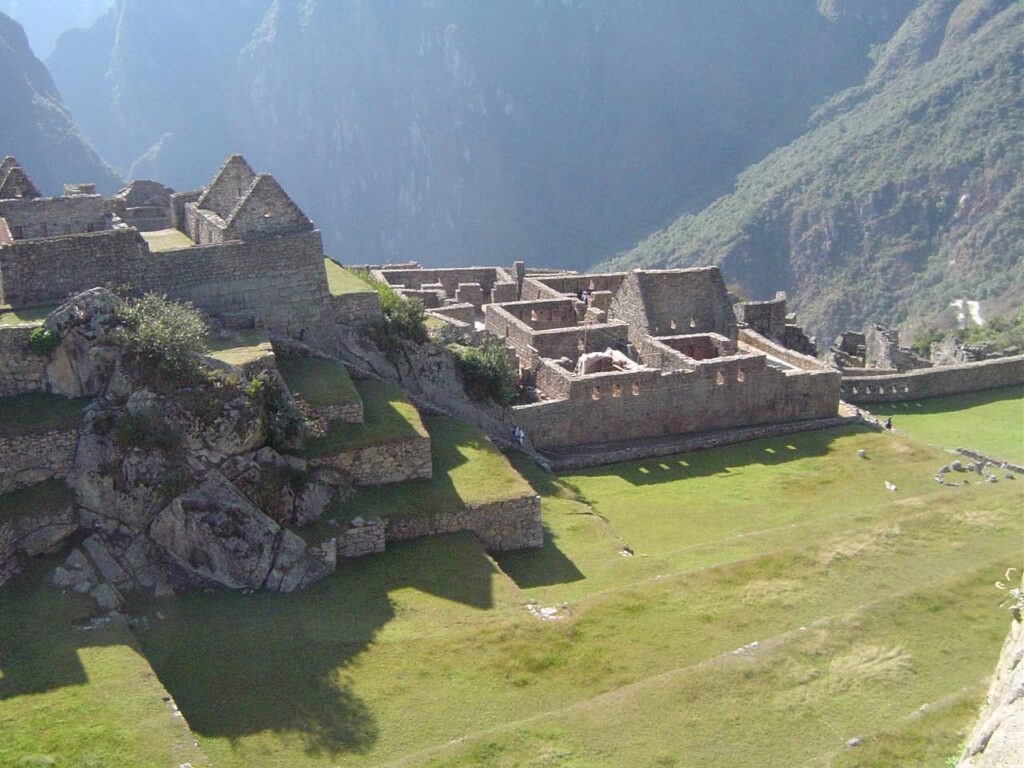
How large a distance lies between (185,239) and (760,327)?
749 inches

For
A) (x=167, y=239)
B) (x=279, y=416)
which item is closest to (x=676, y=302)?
(x=167, y=239)

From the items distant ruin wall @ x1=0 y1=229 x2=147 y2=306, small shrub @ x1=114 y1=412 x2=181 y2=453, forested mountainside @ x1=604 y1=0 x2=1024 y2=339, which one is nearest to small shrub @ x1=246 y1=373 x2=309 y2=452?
small shrub @ x1=114 y1=412 x2=181 y2=453

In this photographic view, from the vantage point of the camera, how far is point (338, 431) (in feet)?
58.2

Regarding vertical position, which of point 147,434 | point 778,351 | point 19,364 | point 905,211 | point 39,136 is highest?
point 39,136

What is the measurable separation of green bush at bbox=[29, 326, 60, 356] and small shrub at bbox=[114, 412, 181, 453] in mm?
Answer: 1980

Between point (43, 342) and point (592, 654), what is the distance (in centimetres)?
998

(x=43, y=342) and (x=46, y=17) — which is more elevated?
(x=46, y=17)

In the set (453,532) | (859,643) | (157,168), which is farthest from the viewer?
(157,168)

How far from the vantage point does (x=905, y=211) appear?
8669 centimetres

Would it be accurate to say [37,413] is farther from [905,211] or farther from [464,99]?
[464,99]

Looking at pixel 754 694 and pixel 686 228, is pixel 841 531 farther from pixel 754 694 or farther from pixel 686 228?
pixel 686 228

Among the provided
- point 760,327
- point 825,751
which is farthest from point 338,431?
point 760,327

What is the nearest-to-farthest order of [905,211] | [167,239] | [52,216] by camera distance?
[52,216]
[167,239]
[905,211]

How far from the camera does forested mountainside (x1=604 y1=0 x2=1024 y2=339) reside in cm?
7862
